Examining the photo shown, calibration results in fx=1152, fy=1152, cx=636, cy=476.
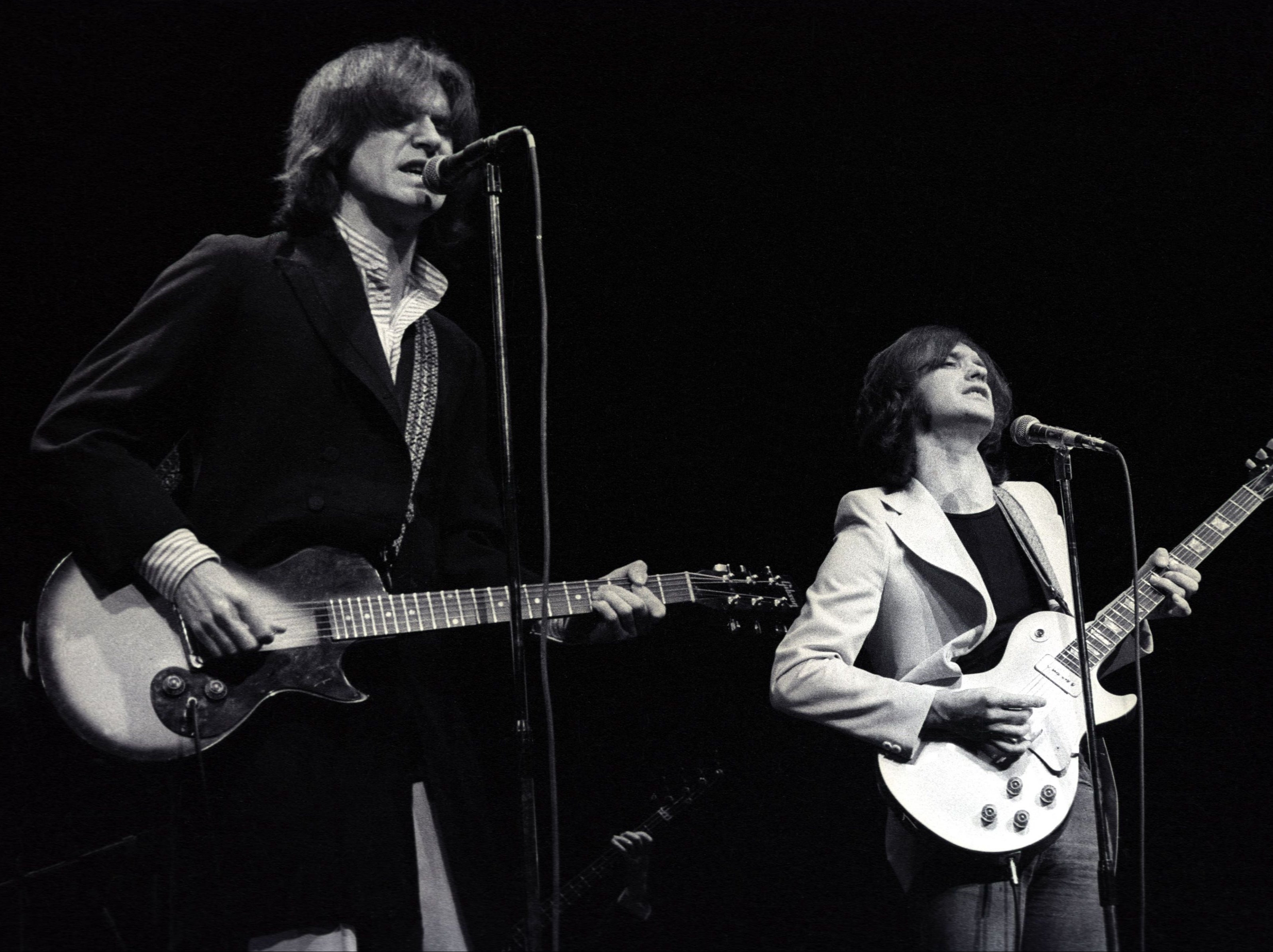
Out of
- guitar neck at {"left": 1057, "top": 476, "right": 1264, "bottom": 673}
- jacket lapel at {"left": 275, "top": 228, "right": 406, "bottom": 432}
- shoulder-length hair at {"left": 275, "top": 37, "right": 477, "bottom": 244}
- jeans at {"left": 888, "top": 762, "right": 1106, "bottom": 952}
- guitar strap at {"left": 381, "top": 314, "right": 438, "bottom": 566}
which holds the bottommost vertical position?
jeans at {"left": 888, "top": 762, "right": 1106, "bottom": 952}

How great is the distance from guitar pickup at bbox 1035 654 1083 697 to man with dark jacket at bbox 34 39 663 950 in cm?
108

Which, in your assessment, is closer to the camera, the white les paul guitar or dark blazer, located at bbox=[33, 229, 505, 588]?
dark blazer, located at bbox=[33, 229, 505, 588]

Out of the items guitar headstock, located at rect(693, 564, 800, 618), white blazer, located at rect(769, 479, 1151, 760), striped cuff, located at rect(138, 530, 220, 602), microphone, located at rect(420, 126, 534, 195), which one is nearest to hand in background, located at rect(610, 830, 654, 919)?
white blazer, located at rect(769, 479, 1151, 760)

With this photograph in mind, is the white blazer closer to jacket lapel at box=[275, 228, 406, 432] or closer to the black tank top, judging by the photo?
the black tank top

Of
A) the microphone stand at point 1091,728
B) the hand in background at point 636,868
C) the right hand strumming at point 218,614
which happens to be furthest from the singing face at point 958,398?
the right hand strumming at point 218,614

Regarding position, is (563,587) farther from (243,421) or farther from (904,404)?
(904,404)

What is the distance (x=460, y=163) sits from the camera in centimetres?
196

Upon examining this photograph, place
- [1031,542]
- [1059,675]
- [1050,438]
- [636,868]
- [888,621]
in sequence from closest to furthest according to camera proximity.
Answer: [1050,438]
[1059,675]
[888,621]
[1031,542]
[636,868]

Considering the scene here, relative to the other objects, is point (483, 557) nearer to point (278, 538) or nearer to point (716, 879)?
point (278, 538)

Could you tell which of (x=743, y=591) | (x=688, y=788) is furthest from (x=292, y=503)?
(x=688, y=788)

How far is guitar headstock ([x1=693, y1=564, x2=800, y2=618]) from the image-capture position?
8.64 feet

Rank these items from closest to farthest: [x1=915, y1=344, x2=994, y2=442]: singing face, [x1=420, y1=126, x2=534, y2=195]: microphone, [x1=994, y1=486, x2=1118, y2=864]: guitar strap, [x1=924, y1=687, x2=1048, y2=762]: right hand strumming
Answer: [x1=420, y1=126, x2=534, y2=195]: microphone < [x1=924, y1=687, x2=1048, y2=762]: right hand strumming < [x1=994, y1=486, x2=1118, y2=864]: guitar strap < [x1=915, y1=344, x2=994, y2=442]: singing face

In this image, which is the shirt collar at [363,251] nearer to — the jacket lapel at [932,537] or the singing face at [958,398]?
the jacket lapel at [932,537]

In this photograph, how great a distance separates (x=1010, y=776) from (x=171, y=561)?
1.93 m
